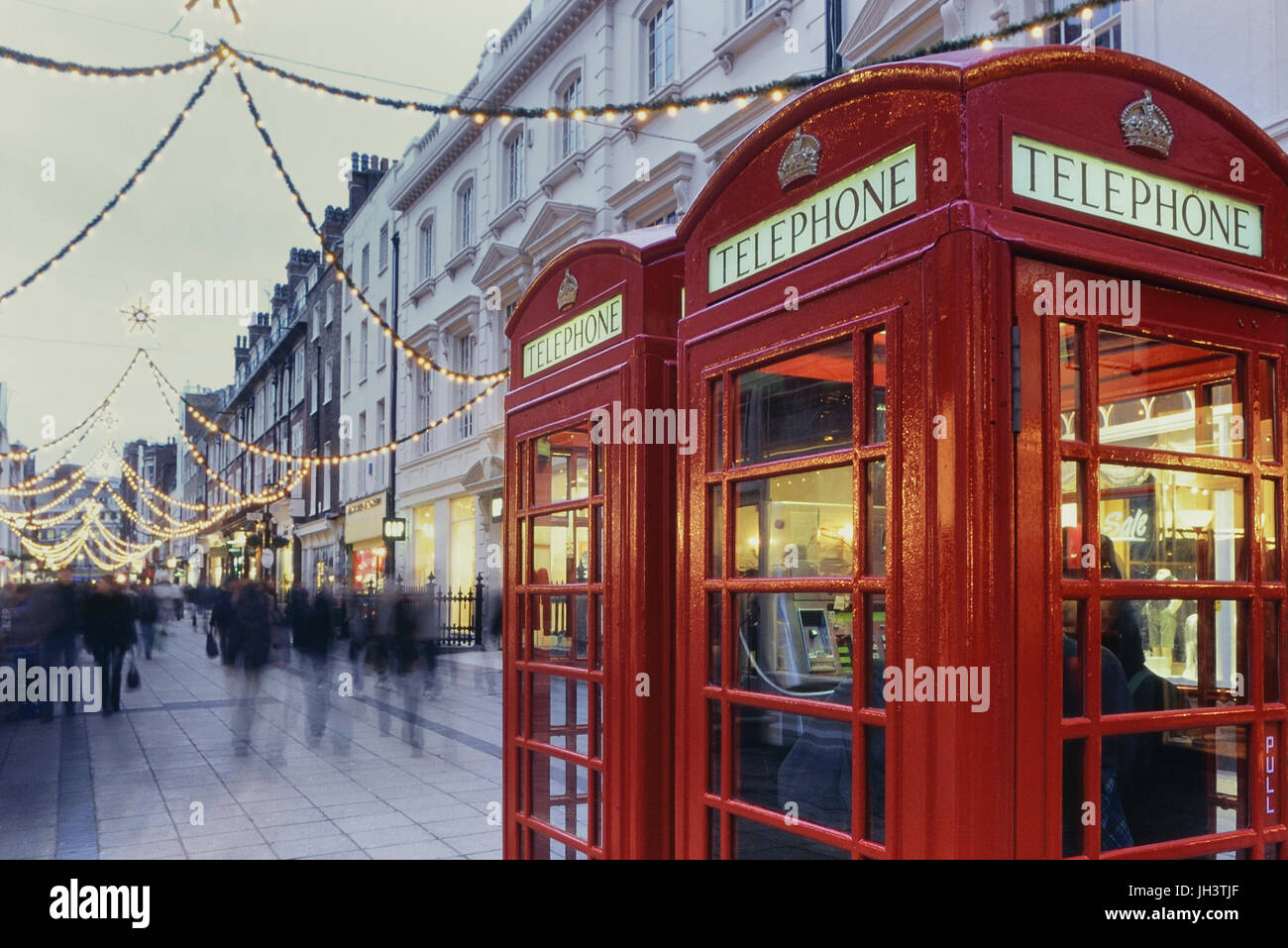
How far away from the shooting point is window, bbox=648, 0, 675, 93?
1817 cm

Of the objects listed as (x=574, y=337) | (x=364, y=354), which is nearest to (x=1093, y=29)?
(x=574, y=337)

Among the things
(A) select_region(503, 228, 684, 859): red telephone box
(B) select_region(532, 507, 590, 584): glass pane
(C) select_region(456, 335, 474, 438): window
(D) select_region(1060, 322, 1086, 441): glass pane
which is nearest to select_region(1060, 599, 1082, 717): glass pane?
(D) select_region(1060, 322, 1086, 441): glass pane

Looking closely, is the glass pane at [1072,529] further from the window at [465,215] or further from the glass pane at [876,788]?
the window at [465,215]

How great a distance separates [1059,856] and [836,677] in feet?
2.25

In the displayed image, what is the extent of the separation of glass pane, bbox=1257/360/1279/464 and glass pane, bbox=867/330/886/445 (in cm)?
106

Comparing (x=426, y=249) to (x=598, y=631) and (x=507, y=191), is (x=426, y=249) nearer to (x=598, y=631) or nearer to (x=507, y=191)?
(x=507, y=191)

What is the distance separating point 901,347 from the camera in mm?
2549

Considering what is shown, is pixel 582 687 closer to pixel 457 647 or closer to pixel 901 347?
pixel 901 347

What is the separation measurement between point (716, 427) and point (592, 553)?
949mm

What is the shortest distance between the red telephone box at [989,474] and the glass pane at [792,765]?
0.03ft

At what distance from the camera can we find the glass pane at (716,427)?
10.6ft

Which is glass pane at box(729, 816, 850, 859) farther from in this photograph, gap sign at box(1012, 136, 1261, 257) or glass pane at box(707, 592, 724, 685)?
gap sign at box(1012, 136, 1261, 257)

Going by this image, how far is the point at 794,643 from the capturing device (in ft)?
9.97

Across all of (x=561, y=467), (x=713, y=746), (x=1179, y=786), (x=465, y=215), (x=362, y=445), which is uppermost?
(x=465, y=215)
